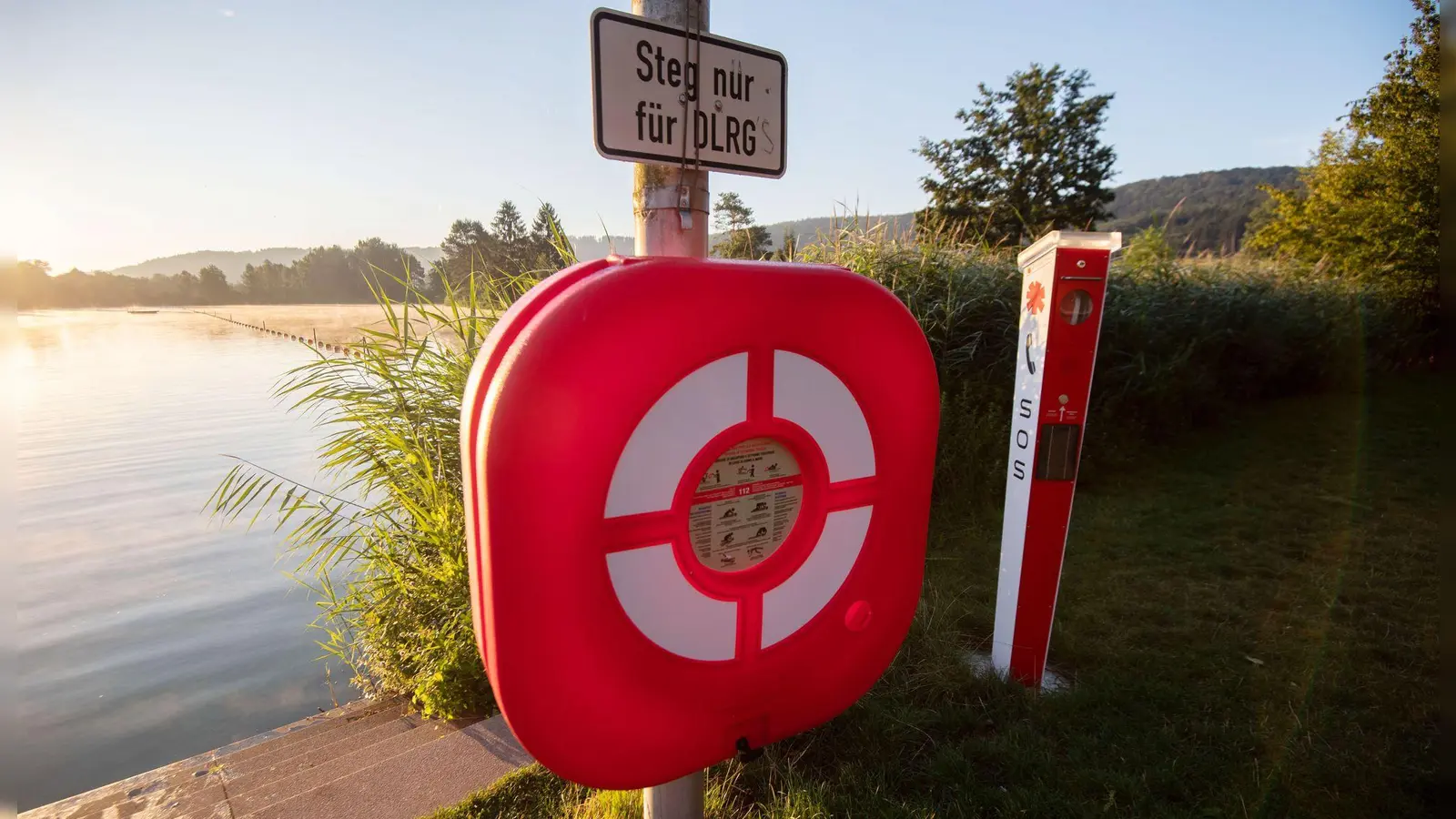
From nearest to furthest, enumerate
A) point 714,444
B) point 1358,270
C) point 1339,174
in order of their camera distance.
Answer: point 714,444, point 1358,270, point 1339,174

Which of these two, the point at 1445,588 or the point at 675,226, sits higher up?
the point at 675,226

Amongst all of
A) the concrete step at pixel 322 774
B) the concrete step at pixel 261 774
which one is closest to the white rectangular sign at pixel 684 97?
the concrete step at pixel 322 774

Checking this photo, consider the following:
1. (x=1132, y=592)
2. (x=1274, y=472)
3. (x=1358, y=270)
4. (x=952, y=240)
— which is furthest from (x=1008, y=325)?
(x=1358, y=270)

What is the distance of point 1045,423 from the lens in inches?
94.6

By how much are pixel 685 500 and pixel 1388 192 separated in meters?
15.8

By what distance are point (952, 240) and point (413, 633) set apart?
17.2 ft

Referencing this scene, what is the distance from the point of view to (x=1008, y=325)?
5078 millimetres

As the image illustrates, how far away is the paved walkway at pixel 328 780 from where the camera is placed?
215 centimetres

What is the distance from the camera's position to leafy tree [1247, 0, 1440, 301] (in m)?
8.06

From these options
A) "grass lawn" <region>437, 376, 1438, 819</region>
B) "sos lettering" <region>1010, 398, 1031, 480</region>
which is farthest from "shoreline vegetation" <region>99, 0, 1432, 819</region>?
"sos lettering" <region>1010, 398, 1031, 480</region>

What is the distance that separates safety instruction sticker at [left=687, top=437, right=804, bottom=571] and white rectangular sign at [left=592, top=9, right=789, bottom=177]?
0.67 metres

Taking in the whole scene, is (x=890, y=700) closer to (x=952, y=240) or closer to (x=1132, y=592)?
(x=1132, y=592)

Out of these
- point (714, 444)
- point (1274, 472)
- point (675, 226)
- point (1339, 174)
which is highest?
point (1339, 174)

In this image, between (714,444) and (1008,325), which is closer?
(714,444)
